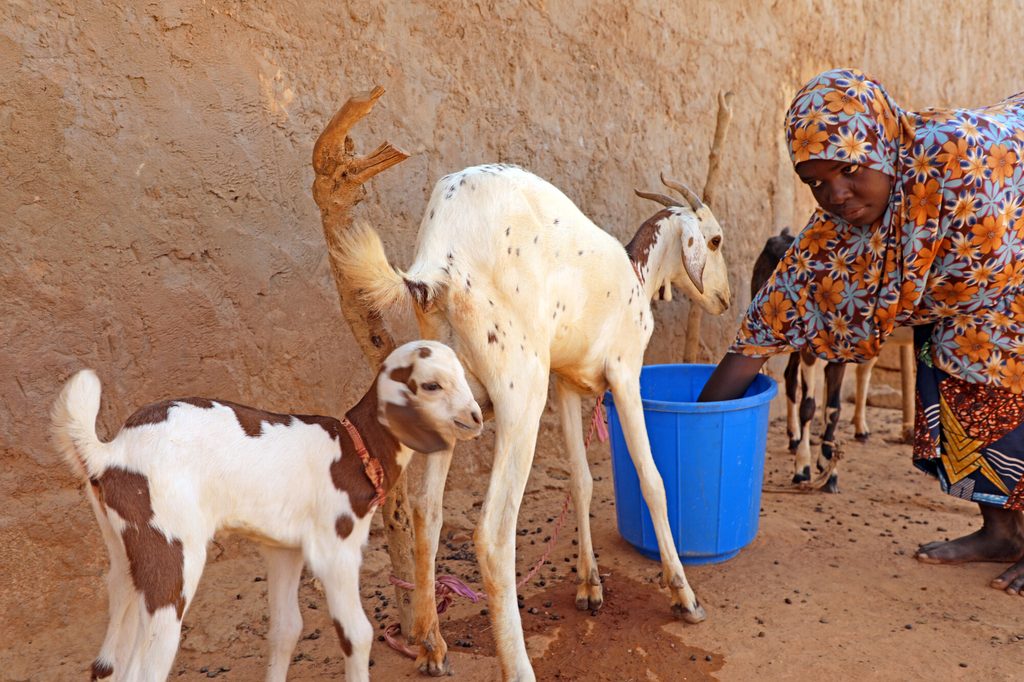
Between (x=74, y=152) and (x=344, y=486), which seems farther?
(x=74, y=152)

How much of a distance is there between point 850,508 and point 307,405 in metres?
2.85

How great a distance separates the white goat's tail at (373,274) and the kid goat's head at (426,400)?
0.63ft

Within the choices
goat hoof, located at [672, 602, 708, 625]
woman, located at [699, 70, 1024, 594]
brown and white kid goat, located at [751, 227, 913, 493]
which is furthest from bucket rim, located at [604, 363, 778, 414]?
brown and white kid goat, located at [751, 227, 913, 493]

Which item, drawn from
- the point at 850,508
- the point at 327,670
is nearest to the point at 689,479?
the point at 850,508

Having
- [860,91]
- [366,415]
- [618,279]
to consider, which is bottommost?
[366,415]

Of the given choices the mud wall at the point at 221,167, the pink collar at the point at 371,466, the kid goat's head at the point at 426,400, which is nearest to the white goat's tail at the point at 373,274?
the kid goat's head at the point at 426,400

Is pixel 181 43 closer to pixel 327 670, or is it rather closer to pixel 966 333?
pixel 327 670

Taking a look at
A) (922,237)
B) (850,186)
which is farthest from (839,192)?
(922,237)

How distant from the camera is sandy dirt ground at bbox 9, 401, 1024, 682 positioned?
282 centimetres

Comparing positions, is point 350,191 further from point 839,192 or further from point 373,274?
point 839,192

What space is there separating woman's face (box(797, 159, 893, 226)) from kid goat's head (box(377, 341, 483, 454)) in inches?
65.1

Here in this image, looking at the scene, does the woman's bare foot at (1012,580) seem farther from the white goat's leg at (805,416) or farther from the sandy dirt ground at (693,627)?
the white goat's leg at (805,416)

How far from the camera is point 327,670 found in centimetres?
278

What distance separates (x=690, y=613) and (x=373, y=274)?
1.80 m
